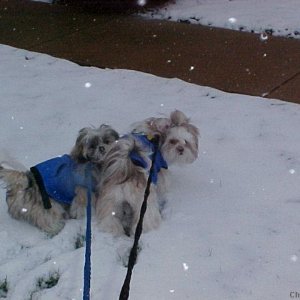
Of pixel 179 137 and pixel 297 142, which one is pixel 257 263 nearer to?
pixel 179 137

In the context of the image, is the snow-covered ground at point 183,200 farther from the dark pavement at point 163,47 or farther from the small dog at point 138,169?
the dark pavement at point 163,47

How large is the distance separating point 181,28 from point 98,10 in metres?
1.83

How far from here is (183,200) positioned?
5.20 metres

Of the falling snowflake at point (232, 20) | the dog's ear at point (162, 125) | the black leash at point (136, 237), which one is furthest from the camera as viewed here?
the falling snowflake at point (232, 20)

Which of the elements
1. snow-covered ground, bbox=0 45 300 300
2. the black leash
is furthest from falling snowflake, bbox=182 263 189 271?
the black leash

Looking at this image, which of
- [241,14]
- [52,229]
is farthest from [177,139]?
[241,14]

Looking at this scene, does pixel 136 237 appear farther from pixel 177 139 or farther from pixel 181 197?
pixel 181 197

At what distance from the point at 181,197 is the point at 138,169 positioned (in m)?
0.84

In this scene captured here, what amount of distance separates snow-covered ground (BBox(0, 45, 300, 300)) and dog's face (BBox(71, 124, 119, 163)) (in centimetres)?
55

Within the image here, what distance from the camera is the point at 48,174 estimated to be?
4.61m

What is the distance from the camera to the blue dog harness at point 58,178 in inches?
181

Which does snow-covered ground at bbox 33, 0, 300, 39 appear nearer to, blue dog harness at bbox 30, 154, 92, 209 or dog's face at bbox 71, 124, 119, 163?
dog's face at bbox 71, 124, 119, 163

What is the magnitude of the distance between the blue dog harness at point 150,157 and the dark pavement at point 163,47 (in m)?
2.66

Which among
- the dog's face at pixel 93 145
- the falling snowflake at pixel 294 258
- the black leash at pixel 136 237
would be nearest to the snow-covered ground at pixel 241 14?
the black leash at pixel 136 237
